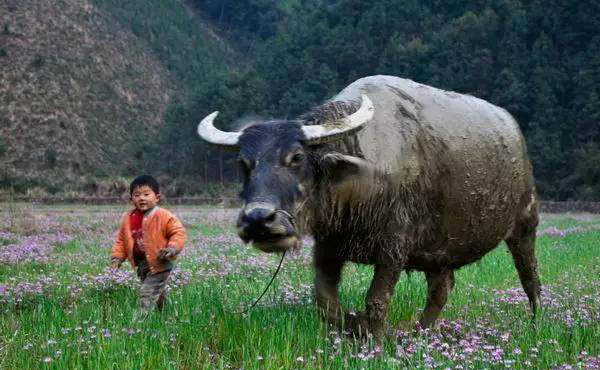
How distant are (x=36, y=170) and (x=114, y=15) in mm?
33123

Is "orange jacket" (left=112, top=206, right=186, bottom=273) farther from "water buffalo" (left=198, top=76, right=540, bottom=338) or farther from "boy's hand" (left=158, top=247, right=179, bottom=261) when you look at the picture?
"water buffalo" (left=198, top=76, right=540, bottom=338)

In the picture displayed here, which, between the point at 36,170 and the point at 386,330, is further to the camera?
the point at 36,170

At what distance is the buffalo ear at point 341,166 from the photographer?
14.4 feet

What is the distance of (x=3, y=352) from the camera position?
397cm

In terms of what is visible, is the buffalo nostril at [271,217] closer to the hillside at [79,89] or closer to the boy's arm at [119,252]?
the boy's arm at [119,252]

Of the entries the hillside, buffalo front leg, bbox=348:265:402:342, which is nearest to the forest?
the hillside

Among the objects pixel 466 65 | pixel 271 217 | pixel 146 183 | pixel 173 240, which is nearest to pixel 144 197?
pixel 146 183

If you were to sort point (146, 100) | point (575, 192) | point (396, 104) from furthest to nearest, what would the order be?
point (146, 100) < point (575, 192) < point (396, 104)

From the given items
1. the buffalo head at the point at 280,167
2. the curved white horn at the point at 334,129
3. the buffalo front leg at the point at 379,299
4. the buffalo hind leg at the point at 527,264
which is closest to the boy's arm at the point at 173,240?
the buffalo head at the point at 280,167

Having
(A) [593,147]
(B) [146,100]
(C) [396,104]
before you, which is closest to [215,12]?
(B) [146,100]

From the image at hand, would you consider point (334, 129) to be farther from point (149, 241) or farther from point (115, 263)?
point (115, 263)

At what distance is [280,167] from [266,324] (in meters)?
1.15

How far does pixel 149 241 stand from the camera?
5758mm

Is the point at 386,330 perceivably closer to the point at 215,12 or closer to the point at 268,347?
the point at 268,347
